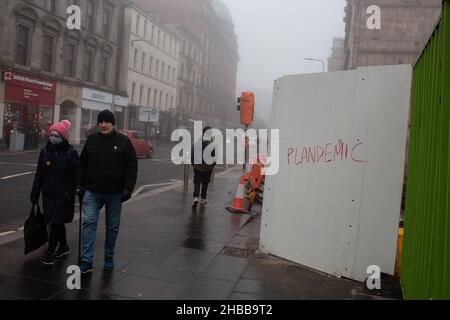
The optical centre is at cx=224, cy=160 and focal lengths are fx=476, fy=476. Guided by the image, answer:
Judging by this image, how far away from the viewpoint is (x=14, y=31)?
27922mm

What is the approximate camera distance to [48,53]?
3228 cm

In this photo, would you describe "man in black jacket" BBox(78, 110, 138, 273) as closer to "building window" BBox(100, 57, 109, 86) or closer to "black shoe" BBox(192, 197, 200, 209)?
"black shoe" BBox(192, 197, 200, 209)

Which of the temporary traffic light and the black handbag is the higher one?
the temporary traffic light

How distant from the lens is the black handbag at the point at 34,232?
215 inches

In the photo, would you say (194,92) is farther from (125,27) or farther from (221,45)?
(125,27)

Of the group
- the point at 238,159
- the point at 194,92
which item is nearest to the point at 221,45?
the point at 194,92

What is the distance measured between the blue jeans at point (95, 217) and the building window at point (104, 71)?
121 ft

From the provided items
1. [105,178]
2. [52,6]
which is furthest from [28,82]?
[105,178]

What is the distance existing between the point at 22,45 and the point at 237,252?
27.2 m

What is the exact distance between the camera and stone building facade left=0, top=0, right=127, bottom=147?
91.1ft

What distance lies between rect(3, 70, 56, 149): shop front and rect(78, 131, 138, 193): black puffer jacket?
21.2m

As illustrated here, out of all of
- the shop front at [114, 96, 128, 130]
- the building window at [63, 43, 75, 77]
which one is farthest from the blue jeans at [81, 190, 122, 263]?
the shop front at [114, 96, 128, 130]

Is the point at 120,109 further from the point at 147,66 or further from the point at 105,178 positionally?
the point at 105,178

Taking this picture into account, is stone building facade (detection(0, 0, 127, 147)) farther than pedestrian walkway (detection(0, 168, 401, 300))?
Yes
